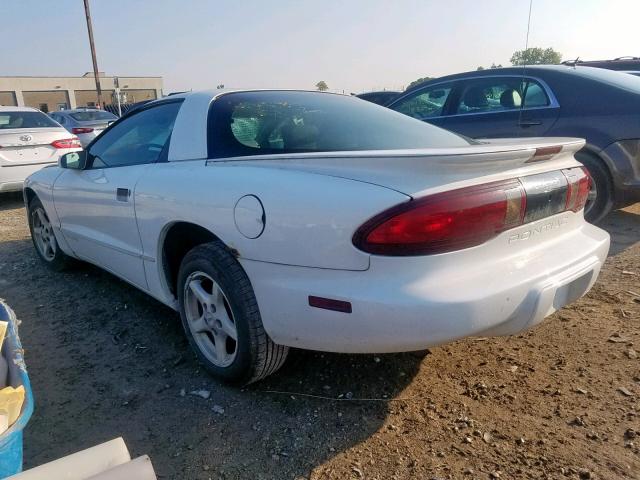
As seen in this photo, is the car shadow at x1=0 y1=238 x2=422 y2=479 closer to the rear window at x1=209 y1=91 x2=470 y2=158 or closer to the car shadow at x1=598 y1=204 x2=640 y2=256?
the rear window at x1=209 y1=91 x2=470 y2=158

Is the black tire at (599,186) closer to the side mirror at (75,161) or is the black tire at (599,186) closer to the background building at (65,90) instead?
the side mirror at (75,161)

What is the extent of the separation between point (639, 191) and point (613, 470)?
3.34 m

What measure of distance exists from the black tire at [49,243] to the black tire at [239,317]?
221 cm

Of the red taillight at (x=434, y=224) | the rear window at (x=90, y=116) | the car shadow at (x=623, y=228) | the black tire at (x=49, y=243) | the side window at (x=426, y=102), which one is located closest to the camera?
the red taillight at (x=434, y=224)

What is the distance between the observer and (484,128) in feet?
17.1

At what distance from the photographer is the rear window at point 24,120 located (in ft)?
25.2

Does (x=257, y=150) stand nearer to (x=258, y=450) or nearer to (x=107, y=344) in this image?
(x=258, y=450)

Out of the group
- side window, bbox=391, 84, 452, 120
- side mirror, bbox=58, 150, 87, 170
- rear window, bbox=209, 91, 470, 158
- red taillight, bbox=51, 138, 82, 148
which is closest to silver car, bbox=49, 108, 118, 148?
red taillight, bbox=51, 138, 82, 148

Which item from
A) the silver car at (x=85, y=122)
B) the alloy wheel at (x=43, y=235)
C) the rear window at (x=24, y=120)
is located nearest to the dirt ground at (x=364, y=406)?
the alloy wheel at (x=43, y=235)

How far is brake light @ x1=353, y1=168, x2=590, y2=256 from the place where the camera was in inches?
68.4

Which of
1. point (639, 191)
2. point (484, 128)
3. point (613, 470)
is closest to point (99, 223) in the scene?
point (613, 470)

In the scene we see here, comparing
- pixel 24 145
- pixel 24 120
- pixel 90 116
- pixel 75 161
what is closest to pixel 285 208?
pixel 75 161

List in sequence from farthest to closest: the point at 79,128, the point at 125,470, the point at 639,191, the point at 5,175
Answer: the point at 79,128
the point at 5,175
the point at 639,191
the point at 125,470

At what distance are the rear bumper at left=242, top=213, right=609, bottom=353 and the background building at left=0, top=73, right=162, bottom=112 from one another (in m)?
56.7
